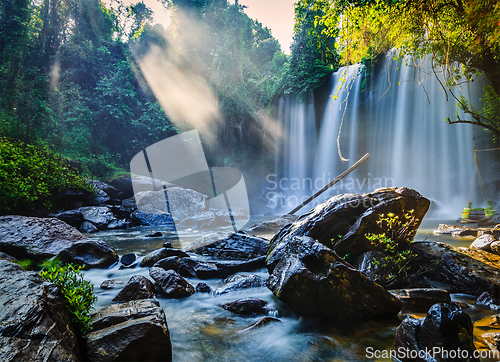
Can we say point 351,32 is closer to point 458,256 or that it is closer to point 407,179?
point 458,256

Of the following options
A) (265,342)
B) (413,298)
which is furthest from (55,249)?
(413,298)

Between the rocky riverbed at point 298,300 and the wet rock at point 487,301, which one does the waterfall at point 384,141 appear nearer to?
the rocky riverbed at point 298,300

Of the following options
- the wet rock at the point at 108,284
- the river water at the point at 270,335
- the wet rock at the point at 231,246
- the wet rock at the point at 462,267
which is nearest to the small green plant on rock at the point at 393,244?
the wet rock at the point at 462,267

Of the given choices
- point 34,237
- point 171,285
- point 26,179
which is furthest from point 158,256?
point 26,179

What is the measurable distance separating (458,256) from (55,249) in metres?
7.47

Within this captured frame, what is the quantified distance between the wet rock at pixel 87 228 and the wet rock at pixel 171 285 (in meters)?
7.48

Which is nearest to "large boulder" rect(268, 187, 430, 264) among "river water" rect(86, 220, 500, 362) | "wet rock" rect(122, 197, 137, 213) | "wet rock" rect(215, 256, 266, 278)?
"wet rock" rect(215, 256, 266, 278)

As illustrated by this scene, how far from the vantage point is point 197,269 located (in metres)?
4.38

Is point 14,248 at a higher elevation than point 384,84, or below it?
below

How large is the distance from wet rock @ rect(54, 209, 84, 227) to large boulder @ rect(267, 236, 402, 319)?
10267mm

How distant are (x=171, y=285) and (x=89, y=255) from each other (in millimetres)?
2559

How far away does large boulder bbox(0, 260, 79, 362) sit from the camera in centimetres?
145

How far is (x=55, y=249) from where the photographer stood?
474cm

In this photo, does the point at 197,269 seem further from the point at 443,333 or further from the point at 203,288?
the point at 443,333
